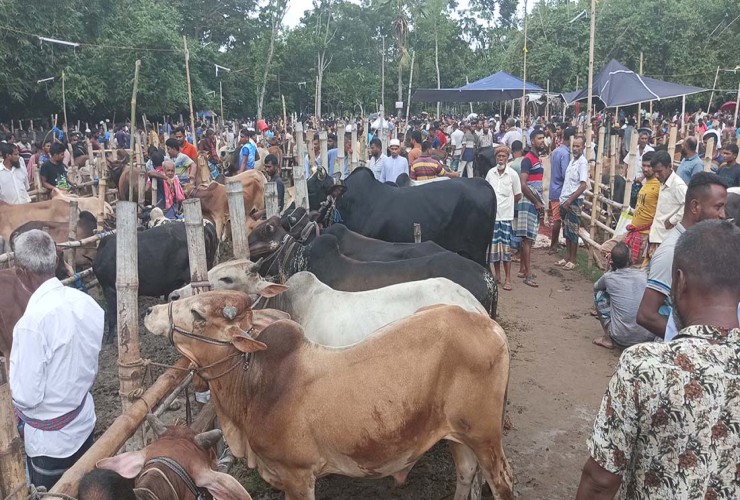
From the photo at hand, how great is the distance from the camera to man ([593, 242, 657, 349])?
6379mm

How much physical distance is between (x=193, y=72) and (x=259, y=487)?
2902cm

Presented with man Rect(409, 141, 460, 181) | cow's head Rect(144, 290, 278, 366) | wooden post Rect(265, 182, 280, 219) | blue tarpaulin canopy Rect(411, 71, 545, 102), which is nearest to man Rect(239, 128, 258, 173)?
man Rect(409, 141, 460, 181)

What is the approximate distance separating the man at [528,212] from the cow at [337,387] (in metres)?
5.71

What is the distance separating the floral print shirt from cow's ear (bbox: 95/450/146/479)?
1718 mm

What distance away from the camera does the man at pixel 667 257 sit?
3260 millimetres

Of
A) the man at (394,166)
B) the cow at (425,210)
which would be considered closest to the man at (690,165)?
the cow at (425,210)

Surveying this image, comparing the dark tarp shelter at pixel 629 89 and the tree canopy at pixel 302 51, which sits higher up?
the tree canopy at pixel 302 51

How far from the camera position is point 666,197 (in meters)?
6.64

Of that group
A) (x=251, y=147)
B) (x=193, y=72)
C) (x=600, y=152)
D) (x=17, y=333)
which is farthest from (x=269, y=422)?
(x=193, y=72)

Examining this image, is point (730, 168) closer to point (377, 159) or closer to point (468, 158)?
point (377, 159)

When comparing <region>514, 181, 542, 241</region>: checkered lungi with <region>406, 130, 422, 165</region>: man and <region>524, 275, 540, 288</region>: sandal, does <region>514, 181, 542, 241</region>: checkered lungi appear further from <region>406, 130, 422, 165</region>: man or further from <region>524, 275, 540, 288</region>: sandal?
<region>406, 130, 422, 165</region>: man

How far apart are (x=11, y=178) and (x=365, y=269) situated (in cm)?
676

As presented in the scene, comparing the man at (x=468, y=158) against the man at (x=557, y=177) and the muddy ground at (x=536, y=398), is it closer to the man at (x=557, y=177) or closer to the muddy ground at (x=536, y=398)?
the man at (x=557, y=177)

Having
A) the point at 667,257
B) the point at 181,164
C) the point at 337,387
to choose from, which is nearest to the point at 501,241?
the point at 667,257
